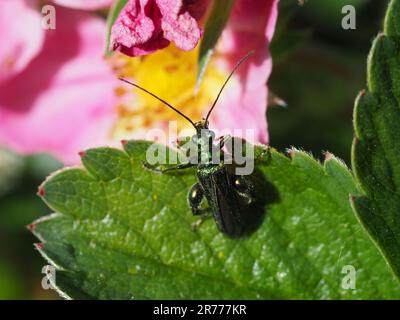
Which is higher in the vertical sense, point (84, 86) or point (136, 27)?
point (136, 27)

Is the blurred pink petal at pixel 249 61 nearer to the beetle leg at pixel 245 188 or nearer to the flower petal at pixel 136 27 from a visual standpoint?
the beetle leg at pixel 245 188

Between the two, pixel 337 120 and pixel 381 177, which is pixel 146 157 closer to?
pixel 381 177

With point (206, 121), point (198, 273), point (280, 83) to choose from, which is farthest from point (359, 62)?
point (198, 273)

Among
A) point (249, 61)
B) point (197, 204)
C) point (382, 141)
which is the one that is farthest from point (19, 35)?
point (382, 141)

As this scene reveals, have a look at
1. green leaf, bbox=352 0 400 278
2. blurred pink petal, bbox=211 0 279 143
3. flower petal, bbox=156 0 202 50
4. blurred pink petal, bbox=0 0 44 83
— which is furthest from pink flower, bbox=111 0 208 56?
blurred pink petal, bbox=0 0 44 83

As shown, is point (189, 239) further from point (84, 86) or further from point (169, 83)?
point (84, 86)

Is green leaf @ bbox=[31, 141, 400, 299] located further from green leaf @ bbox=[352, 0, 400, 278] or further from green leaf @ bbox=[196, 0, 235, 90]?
green leaf @ bbox=[196, 0, 235, 90]
